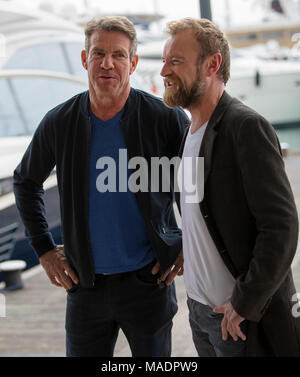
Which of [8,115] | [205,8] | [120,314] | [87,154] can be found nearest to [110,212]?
[87,154]

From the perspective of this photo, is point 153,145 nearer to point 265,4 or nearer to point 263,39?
point 265,4

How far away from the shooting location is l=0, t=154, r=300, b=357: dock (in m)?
2.59

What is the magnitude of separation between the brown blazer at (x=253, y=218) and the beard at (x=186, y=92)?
2.1 inches

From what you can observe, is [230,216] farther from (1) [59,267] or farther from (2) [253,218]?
(1) [59,267]

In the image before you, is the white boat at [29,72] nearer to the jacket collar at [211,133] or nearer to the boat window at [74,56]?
the boat window at [74,56]

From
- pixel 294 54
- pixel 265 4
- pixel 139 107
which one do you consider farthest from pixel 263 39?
pixel 139 107

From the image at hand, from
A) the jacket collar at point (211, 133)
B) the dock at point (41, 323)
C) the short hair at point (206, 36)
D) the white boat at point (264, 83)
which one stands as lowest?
the white boat at point (264, 83)

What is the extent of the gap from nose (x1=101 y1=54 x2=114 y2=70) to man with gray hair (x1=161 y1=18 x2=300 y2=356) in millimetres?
185

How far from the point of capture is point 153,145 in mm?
1492

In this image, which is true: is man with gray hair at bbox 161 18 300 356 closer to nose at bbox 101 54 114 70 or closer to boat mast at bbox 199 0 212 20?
nose at bbox 101 54 114 70

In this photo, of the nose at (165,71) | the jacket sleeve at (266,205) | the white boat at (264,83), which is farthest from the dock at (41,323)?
the white boat at (264,83)

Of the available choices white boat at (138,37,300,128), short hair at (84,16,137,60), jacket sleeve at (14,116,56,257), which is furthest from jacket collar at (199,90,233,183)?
white boat at (138,37,300,128)

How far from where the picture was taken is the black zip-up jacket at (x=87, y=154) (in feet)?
4.82

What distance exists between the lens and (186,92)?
1.24 m
